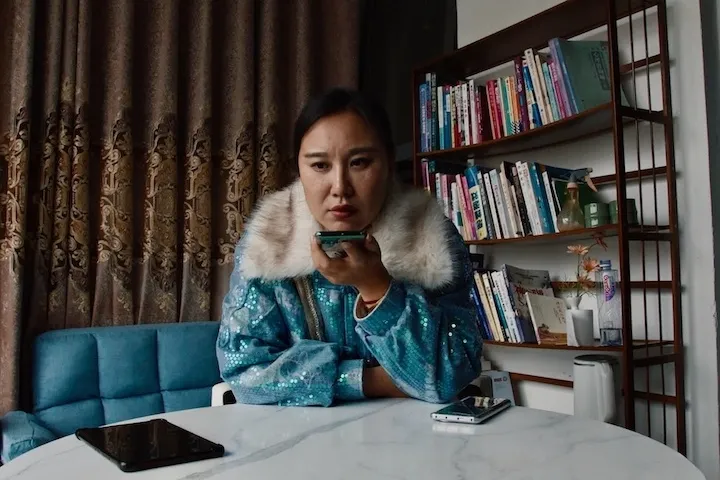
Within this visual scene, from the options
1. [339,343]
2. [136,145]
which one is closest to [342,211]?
[339,343]

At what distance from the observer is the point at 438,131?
95.3 inches

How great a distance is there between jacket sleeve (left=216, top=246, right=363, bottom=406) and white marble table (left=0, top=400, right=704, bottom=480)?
0.08 metres

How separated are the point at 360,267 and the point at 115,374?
1143 mm

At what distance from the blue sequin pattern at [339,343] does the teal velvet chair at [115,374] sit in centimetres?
80

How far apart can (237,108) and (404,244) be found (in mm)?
1324

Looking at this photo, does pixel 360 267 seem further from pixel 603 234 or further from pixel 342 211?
pixel 603 234

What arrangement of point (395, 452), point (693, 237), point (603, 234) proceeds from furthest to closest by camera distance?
point (603, 234) → point (693, 237) → point (395, 452)

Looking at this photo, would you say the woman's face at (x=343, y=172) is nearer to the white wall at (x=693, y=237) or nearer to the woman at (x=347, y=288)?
the woman at (x=347, y=288)

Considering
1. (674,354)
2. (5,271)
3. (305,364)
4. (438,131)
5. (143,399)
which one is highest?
(438,131)

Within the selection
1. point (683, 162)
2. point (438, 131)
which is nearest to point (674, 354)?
point (683, 162)

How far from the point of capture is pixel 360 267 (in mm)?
1084

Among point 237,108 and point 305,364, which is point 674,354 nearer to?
point 305,364

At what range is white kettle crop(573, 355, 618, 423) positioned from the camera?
1.79 metres

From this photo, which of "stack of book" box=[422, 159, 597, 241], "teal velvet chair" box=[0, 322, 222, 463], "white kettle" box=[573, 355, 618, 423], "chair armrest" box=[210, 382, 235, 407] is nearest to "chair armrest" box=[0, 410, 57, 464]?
"teal velvet chair" box=[0, 322, 222, 463]
